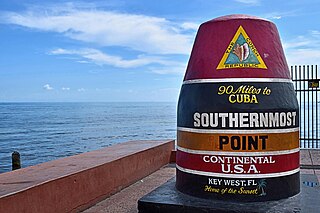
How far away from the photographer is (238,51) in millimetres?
5477

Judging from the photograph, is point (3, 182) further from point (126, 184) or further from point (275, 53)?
point (275, 53)

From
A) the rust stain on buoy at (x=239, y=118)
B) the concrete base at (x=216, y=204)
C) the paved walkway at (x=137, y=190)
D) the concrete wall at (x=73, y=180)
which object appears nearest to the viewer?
the concrete base at (x=216, y=204)

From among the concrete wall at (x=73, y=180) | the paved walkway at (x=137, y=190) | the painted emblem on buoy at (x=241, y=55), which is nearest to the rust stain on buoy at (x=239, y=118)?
the painted emblem on buoy at (x=241, y=55)

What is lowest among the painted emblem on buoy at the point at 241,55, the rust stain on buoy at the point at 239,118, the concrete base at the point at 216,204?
the concrete base at the point at 216,204

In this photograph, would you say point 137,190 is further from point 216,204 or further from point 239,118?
point 239,118

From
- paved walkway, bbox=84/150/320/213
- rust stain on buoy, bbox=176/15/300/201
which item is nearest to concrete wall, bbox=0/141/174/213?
paved walkway, bbox=84/150/320/213

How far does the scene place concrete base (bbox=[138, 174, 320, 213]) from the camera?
5086 millimetres

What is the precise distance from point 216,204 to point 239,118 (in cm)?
101

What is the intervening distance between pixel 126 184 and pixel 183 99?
299 cm

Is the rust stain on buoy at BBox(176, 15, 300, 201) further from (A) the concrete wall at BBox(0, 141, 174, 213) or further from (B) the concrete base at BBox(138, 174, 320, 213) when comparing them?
(A) the concrete wall at BBox(0, 141, 174, 213)

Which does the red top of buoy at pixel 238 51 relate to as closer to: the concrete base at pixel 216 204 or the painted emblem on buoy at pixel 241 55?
the painted emblem on buoy at pixel 241 55

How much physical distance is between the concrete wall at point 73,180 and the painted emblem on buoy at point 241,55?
261 cm

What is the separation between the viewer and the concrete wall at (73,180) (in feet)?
17.6

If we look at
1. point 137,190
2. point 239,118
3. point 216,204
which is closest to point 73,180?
point 137,190
